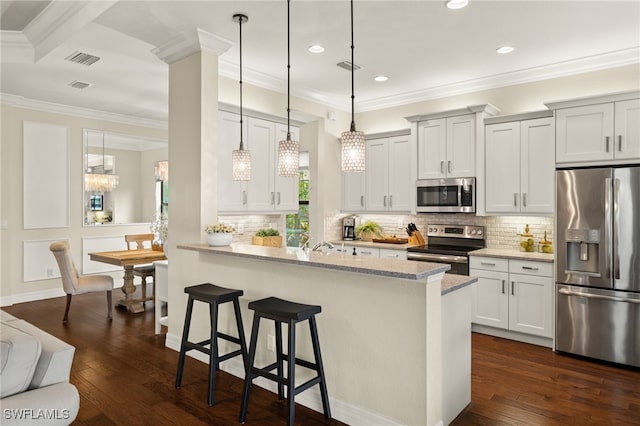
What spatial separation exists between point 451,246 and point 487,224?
506 mm

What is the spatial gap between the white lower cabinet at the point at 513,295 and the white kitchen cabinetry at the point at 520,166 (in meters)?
0.65

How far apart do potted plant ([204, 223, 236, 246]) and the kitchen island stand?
0.45m

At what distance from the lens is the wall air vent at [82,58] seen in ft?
13.9

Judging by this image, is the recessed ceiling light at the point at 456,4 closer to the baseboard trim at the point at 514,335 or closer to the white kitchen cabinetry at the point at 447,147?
the white kitchen cabinetry at the point at 447,147

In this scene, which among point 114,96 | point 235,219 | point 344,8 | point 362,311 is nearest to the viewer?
point 362,311

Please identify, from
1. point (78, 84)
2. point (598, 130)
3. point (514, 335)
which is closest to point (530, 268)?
point (514, 335)

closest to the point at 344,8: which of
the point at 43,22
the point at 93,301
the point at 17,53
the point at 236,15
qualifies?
the point at 236,15

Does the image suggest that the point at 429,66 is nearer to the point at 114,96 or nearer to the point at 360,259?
the point at 360,259

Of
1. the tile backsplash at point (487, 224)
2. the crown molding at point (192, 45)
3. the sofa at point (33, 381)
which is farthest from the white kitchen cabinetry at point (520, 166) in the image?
the sofa at point (33, 381)

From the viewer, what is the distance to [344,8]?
3.27 m

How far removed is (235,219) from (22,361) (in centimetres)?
340

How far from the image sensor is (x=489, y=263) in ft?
14.6

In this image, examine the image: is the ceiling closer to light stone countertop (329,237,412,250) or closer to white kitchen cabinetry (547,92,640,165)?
white kitchen cabinetry (547,92,640,165)

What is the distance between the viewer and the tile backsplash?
472 cm
